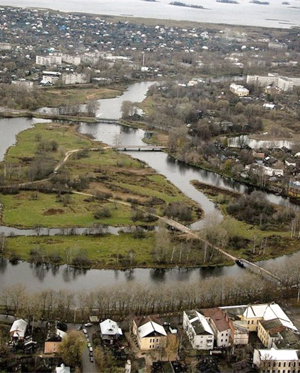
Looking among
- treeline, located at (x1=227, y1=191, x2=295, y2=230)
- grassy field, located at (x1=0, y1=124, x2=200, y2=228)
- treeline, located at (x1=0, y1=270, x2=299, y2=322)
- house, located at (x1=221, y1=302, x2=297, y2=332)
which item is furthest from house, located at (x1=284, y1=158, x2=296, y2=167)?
house, located at (x1=221, y1=302, x2=297, y2=332)

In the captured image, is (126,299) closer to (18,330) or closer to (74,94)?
(18,330)

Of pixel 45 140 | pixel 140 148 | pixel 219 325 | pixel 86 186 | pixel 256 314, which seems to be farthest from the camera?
pixel 140 148

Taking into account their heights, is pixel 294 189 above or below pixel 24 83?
below

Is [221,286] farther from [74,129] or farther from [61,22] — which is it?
[61,22]

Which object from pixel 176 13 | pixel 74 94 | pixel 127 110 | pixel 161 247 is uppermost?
pixel 176 13

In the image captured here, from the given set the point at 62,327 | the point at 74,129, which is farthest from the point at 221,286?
the point at 74,129

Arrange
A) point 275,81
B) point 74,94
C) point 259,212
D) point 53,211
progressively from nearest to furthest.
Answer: point 53,211 → point 259,212 → point 74,94 → point 275,81

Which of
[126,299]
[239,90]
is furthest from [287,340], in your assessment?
[239,90]
